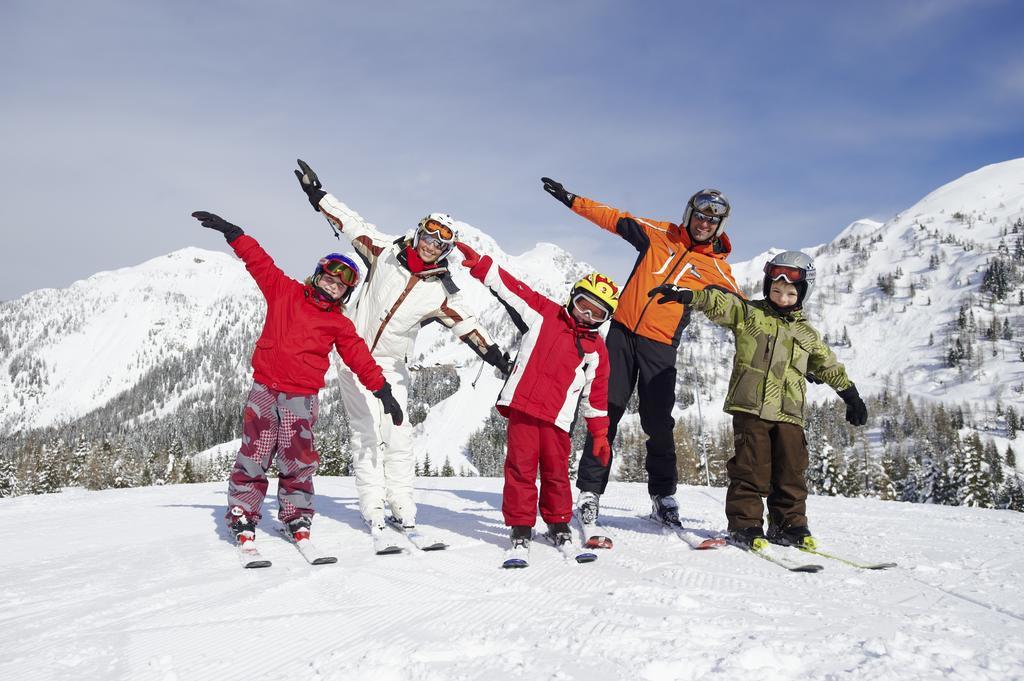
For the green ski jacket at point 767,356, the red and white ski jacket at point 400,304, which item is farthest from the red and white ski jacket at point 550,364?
the green ski jacket at point 767,356

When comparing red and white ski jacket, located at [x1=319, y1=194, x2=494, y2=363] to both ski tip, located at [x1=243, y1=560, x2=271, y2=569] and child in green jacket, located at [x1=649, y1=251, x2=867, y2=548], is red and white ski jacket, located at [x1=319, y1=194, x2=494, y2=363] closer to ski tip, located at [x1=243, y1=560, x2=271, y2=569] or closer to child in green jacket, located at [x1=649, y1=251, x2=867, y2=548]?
child in green jacket, located at [x1=649, y1=251, x2=867, y2=548]

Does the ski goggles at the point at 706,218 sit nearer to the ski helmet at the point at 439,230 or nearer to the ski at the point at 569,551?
the ski helmet at the point at 439,230

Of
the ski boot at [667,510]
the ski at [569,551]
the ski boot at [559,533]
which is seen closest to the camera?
the ski at [569,551]

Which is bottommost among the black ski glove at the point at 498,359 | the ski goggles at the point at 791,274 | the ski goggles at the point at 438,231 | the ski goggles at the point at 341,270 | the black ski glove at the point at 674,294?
the black ski glove at the point at 498,359

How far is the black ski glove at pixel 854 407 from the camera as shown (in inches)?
194

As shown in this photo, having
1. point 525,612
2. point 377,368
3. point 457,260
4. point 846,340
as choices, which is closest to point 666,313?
point 457,260

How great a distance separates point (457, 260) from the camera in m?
5.23

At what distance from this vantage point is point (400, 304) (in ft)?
16.9

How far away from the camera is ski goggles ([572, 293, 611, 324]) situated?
4.75m

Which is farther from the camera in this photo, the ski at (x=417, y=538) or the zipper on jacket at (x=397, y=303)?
the zipper on jacket at (x=397, y=303)

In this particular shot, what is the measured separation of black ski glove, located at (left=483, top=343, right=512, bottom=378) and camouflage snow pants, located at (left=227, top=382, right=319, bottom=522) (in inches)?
58.5

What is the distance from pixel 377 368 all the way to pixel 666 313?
2.54 m

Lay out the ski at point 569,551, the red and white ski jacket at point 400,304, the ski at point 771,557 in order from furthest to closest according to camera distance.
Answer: the red and white ski jacket at point 400,304 < the ski at point 569,551 < the ski at point 771,557

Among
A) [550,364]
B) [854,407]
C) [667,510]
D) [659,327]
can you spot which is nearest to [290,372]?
[550,364]
